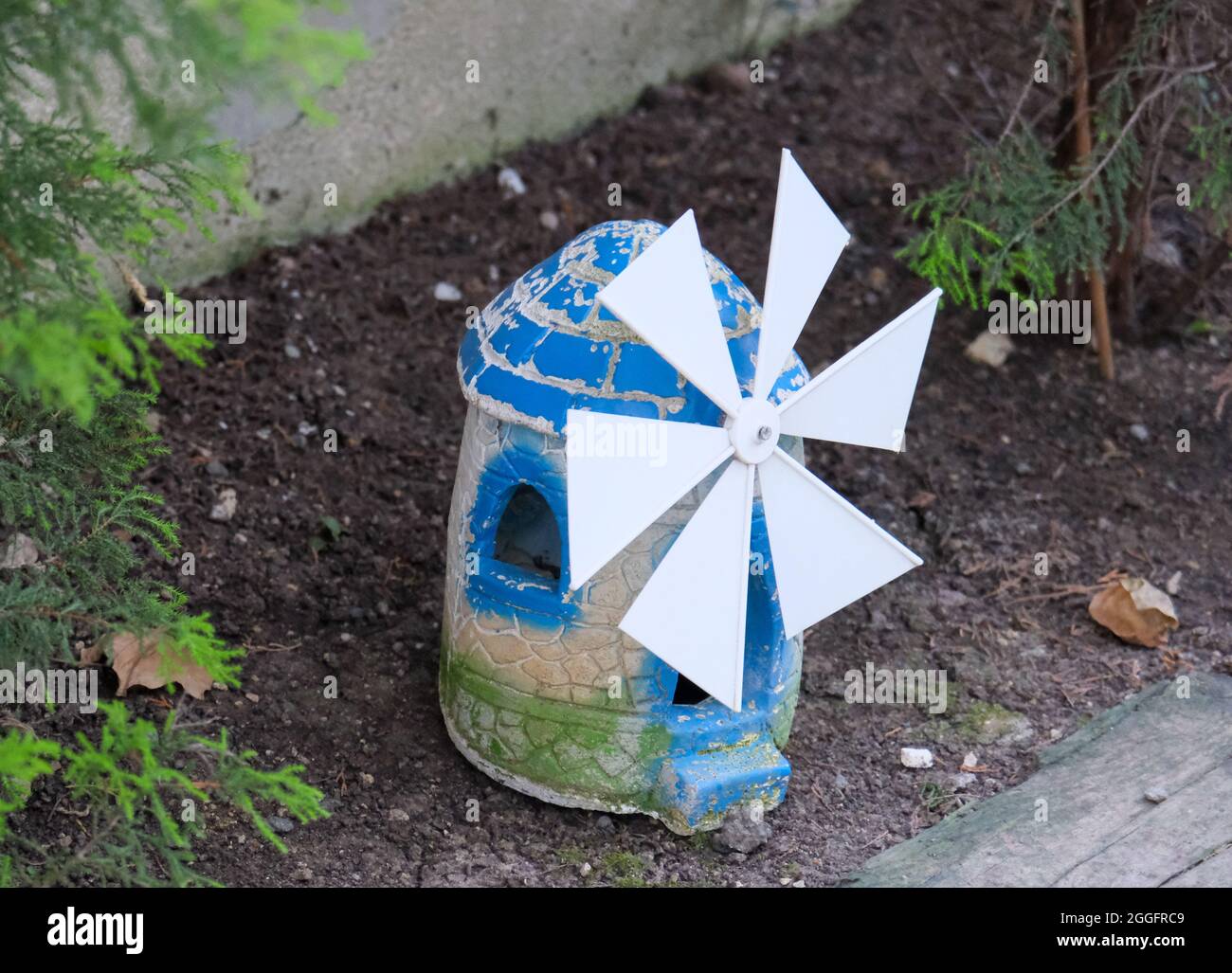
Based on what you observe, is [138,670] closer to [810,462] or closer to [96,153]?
[96,153]

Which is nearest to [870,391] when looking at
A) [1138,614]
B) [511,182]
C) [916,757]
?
[916,757]

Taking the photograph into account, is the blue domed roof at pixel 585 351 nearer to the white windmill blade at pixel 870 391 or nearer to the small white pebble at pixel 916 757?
the white windmill blade at pixel 870 391

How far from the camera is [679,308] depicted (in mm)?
A: 3498

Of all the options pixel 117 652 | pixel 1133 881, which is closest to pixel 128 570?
pixel 117 652

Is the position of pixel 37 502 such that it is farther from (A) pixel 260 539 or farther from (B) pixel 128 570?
(A) pixel 260 539

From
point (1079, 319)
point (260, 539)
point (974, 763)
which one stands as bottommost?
point (974, 763)

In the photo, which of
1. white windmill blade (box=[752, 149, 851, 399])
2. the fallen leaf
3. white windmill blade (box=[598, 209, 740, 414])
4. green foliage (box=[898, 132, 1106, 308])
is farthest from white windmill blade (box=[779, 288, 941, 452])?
the fallen leaf

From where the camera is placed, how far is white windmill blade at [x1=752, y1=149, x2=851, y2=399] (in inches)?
144

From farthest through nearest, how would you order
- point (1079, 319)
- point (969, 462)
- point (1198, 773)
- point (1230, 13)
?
point (1079, 319), point (969, 462), point (1230, 13), point (1198, 773)

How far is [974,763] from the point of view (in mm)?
4434

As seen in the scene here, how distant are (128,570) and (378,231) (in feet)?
7.16

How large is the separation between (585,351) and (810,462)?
6.93 feet

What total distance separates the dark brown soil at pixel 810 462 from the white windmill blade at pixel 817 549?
766 millimetres

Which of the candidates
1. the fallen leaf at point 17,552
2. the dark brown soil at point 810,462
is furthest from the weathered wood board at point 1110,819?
the fallen leaf at point 17,552
